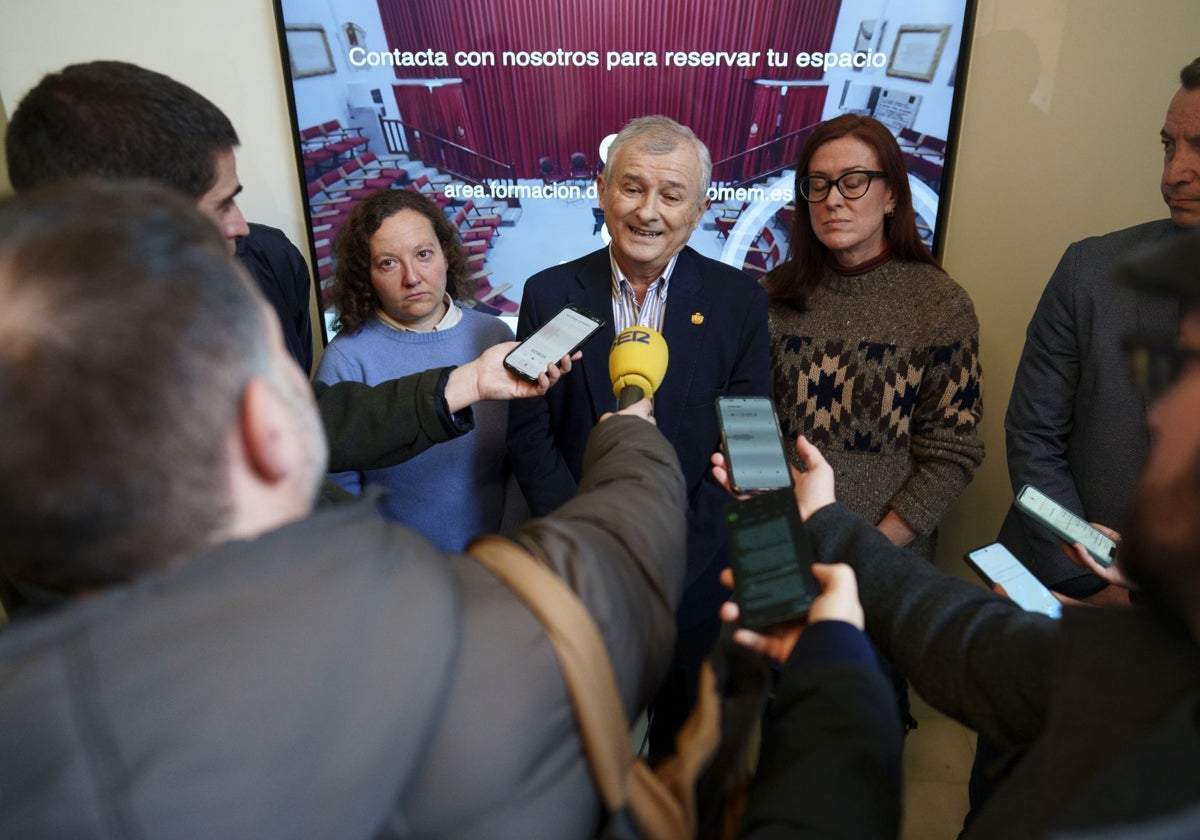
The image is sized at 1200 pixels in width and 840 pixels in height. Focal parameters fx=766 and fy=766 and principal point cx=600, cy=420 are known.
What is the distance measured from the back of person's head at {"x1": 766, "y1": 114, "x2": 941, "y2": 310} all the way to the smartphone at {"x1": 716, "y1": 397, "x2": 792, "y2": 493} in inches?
27.7

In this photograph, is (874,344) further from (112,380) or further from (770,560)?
(112,380)

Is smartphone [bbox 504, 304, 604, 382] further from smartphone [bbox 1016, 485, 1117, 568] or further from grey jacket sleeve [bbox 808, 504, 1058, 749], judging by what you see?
smartphone [bbox 1016, 485, 1117, 568]

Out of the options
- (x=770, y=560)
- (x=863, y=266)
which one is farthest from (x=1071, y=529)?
(x=863, y=266)

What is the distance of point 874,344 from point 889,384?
0.10 m

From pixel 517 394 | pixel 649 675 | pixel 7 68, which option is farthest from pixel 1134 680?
pixel 7 68

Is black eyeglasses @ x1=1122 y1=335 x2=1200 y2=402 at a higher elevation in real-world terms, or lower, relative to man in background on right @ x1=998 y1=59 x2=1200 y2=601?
higher

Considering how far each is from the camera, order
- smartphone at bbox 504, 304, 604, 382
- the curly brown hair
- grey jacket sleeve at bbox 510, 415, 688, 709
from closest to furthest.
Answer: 1. grey jacket sleeve at bbox 510, 415, 688, 709
2. smartphone at bbox 504, 304, 604, 382
3. the curly brown hair

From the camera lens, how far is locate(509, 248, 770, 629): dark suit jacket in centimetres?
172

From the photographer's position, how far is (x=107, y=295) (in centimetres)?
49

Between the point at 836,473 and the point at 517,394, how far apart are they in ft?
2.68

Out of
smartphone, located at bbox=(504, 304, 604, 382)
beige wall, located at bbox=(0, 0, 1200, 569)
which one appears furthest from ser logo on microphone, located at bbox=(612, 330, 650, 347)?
beige wall, located at bbox=(0, 0, 1200, 569)

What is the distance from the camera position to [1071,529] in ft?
3.83

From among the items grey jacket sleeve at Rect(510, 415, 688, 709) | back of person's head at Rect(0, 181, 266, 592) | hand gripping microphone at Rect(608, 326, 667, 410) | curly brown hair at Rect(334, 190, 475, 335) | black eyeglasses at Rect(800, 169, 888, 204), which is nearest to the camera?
back of person's head at Rect(0, 181, 266, 592)

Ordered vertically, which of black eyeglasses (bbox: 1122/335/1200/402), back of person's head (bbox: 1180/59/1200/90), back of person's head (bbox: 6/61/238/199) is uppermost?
back of person's head (bbox: 6/61/238/199)
